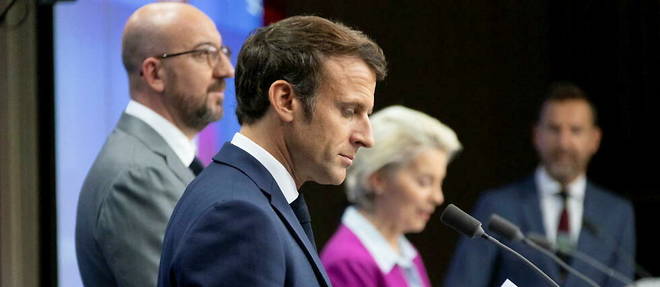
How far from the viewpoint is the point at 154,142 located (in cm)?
246

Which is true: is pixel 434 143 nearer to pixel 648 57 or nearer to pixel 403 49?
pixel 403 49

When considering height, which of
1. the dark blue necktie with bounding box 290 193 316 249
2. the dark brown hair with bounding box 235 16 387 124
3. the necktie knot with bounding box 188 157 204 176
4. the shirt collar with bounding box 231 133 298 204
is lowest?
the necktie knot with bounding box 188 157 204 176

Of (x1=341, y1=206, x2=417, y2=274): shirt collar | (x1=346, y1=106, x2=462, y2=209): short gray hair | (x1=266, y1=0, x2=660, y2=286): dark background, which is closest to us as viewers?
(x1=341, y1=206, x2=417, y2=274): shirt collar

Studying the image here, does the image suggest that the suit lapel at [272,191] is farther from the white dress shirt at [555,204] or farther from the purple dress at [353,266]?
the white dress shirt at [555,204]

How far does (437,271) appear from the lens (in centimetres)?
547

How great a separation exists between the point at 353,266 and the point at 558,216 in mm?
1623

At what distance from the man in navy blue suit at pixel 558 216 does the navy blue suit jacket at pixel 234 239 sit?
2.30 m

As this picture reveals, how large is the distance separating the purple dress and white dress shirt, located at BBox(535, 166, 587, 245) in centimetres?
136

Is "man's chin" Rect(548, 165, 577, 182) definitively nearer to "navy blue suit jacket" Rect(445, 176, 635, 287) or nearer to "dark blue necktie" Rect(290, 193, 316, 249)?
"navy blue suit jacket" Rect(445, 176, 635, 287)

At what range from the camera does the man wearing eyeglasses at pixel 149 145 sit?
2.27 metres

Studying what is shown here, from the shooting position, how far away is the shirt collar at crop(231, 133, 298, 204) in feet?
5.87

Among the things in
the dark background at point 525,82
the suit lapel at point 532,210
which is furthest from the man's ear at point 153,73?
the dark background at point 525,82

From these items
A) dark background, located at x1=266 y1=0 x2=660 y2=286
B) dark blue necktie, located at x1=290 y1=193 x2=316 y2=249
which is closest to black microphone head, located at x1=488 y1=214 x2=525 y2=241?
dark blue necktie, located at x1=290 y1=193 x2=316 y2=249

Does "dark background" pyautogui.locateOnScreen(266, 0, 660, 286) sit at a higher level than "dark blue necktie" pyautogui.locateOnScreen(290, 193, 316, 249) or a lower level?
lower
